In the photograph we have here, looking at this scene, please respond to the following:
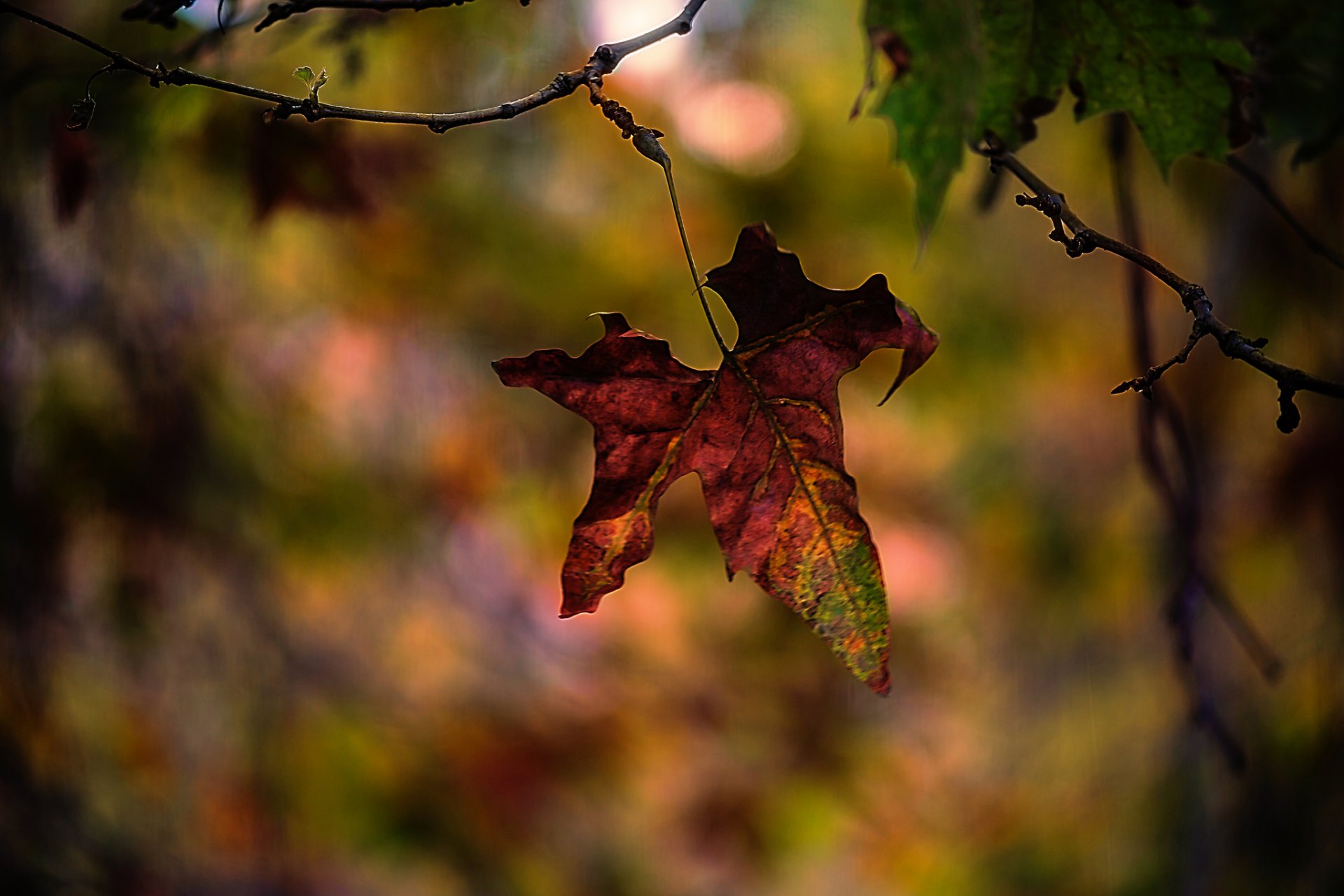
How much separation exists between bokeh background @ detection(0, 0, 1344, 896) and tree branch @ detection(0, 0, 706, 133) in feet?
1.31

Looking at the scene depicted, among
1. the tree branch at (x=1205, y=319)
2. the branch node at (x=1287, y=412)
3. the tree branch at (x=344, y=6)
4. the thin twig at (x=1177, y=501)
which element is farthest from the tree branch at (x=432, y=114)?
the thin twig at (x=1177, y=501)

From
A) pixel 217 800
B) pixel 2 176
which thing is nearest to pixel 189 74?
pixel 2 176

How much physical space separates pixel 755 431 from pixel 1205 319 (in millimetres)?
192

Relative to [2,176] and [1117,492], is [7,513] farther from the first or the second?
[1117,492]

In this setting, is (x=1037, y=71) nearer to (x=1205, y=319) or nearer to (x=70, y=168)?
(x=1205, y=319)

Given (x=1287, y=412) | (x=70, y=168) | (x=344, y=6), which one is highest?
(x=70, y=168)

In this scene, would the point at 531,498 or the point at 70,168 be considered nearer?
the point at 70,168

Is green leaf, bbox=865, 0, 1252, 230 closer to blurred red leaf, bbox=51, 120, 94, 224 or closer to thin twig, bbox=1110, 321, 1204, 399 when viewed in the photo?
thin twig, bbox=1110, 321, 1204, 399

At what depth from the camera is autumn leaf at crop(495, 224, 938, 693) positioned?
390 mm

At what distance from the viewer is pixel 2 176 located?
3.54 feet

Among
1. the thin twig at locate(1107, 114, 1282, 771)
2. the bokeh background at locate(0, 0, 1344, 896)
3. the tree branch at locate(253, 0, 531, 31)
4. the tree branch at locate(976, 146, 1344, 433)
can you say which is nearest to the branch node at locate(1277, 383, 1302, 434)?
the tree branch at locate(976, 146, 1344, 433)

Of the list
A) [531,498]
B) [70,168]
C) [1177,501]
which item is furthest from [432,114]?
[531,498]

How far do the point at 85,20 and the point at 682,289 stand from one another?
1030 millimetres

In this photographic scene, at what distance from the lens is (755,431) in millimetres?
429
